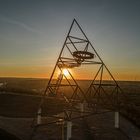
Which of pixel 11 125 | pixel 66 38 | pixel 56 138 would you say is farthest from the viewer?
pixel 11 125

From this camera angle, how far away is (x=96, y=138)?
15664mm

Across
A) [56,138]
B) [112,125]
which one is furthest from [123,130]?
[56,138]

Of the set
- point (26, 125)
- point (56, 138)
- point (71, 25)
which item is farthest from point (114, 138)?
point (71, 25)

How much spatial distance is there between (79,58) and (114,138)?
21.3 ft

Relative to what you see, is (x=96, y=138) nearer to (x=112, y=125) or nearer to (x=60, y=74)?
(x=112, y=125)

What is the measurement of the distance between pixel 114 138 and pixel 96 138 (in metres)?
1.33

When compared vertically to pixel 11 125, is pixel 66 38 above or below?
above

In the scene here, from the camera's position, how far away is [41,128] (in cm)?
1848

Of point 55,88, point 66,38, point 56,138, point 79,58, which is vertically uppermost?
point 66,38

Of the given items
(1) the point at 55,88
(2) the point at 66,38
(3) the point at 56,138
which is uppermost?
(2) the point at 66,38

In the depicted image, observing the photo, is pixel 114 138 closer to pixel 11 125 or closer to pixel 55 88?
pixel 55 88

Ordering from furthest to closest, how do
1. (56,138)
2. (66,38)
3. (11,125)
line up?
(11,125), (66,38), (56,138)

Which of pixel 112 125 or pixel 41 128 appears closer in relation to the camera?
pixel 41 128

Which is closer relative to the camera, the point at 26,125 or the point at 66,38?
the point at 66,38
